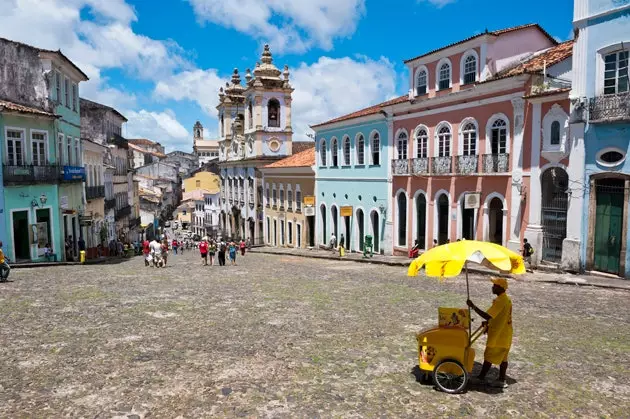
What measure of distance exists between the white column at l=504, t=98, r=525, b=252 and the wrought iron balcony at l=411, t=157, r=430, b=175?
15.8 ft

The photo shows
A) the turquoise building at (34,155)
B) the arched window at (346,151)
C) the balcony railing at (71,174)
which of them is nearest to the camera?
the turquoise building at (34,155)

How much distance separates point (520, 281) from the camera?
15914 mm

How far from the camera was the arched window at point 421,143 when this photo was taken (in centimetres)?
2364

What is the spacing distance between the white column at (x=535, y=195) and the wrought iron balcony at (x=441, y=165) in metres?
4.27

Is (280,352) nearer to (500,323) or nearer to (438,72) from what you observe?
(500,323)

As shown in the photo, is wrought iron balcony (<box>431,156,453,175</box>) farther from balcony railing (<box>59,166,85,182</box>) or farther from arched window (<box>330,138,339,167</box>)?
balcony railing (<box>59,166,85,182</box>)

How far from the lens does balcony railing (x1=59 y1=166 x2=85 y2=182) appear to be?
2283 cm

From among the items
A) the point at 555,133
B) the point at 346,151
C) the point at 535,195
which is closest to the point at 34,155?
the point at 346,151

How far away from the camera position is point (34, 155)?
71.3 feet

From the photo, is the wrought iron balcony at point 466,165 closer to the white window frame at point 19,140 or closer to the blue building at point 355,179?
the blue building at point 355,179

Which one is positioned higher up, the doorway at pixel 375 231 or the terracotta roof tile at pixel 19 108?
the terracotta roof tile at pixel 19 108

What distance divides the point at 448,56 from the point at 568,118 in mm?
6770

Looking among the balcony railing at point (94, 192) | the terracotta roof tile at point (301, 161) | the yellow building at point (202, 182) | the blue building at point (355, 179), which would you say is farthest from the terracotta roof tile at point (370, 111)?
the yellow building at point (202, 182)

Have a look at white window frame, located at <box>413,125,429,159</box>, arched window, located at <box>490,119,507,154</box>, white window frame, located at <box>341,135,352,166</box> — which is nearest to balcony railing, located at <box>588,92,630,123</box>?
Result: arched window, located at <box>490,119,507,154</box>
